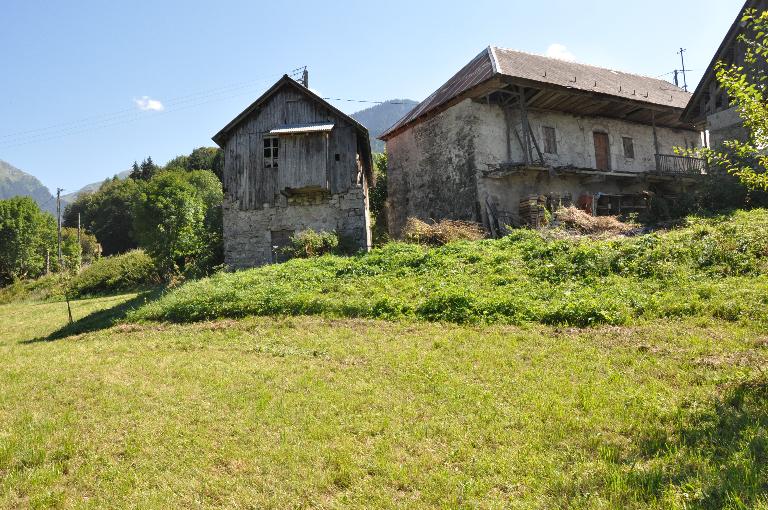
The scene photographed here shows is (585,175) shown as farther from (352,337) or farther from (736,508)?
(736,508)

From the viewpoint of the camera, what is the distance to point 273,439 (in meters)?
4.95

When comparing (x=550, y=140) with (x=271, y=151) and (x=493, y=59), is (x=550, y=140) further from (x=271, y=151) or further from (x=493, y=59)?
(x=271, y=151)

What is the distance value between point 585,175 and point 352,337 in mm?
15709

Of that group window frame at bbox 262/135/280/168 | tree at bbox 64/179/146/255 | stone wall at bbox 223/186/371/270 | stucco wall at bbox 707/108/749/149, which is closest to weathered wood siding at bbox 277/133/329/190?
window frame at bbox 262/135/280/168

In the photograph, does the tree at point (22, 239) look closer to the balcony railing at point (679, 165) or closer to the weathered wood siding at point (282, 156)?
the weathered wood siding at point (282, 156)

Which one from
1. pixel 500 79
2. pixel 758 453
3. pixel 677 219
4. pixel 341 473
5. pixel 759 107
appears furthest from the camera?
pixel 500 79

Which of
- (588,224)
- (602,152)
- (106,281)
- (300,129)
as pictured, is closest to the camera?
(588,224)

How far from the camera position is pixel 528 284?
34.4 feet

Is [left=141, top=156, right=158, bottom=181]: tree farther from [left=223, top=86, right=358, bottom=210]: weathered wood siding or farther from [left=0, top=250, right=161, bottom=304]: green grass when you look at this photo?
[left=223, top=86, right=358, bottom=210]: weathered wood siding

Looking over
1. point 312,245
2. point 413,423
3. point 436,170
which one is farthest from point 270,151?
point 413,423

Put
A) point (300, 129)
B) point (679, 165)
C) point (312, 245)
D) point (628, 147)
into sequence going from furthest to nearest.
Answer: point (679, 165)
point (628, 147)
point (300, 129)
point (312, 245)

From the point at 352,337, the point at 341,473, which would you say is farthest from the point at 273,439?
the point at 352,337

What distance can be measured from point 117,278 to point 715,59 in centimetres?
2891

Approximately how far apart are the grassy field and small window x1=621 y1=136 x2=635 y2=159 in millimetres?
17779
